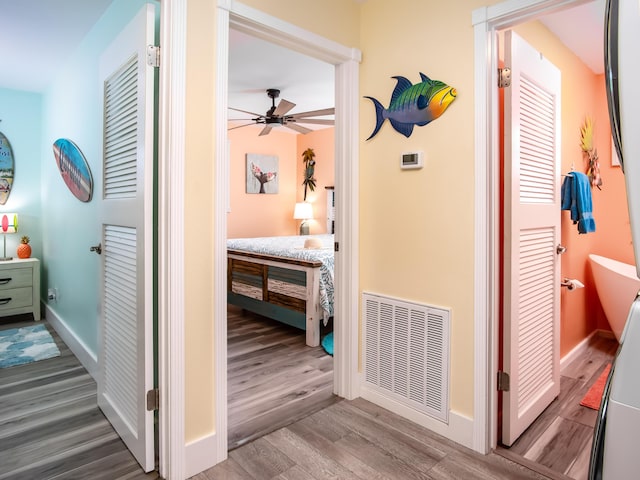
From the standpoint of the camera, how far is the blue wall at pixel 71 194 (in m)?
2.50

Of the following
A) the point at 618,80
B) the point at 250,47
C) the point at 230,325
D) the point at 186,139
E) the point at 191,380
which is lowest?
the point at 230,325

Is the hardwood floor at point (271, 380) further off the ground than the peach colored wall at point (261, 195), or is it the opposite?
the peach colored wall at point (261, 195)

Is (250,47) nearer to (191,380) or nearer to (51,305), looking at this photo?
(191,380)

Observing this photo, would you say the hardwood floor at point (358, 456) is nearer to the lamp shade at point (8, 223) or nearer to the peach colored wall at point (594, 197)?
the peach colored wall at point (594, 197)

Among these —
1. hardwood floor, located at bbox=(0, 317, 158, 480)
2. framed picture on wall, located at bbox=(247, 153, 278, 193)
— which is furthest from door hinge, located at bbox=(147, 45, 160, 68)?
framed picture on wall, located at bbox=(247, 153, 278, 193)

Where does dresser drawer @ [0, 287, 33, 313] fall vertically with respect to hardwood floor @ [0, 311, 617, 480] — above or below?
above

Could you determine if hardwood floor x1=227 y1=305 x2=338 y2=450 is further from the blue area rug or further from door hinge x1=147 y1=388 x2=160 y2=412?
door hinge x1=147 y1=388 x2=160 y2=412

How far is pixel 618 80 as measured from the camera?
56 centimetres

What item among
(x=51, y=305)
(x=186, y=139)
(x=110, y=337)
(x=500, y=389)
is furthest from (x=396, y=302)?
(x=51, y=305)

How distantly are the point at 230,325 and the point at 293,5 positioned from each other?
296 cm

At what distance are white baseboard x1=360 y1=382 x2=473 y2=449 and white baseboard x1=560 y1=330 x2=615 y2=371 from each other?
1.41 metres

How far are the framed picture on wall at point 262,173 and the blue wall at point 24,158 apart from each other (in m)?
2.96

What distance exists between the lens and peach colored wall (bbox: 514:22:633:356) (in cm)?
284

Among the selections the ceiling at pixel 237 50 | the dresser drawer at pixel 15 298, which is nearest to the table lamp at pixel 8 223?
the dresser drawer at pixel 15 298
